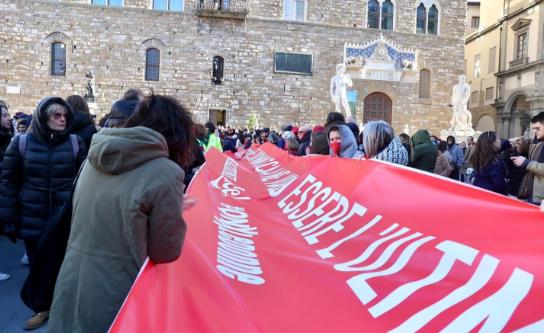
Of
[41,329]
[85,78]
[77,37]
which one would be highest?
[77,37]

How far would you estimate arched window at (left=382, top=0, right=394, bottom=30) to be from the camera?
90.2 ft

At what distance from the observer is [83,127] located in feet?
15.3

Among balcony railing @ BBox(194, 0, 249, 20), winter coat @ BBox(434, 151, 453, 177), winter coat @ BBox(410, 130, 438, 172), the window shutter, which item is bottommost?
winter coat @ BBox(434, 151, 453, 177)

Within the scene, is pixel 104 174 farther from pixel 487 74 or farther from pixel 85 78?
pixel 487 74

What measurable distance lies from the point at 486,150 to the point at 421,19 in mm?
24993

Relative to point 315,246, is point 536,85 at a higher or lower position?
higher

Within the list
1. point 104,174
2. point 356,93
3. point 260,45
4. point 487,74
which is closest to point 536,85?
point 487,74

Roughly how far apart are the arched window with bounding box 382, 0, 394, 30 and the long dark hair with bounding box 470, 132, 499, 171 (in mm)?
23735

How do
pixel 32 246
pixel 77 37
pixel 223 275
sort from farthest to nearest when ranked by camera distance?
pixel 77 37 < pixel 32 246 < pixel 223 275

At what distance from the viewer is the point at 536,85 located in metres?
26.8

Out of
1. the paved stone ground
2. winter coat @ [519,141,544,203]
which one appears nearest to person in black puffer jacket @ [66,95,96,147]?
the paved stone ground

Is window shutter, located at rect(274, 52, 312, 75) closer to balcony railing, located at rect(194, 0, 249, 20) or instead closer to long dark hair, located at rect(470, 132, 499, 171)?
balcony railing, located at rect(194, 0, 249, 20)

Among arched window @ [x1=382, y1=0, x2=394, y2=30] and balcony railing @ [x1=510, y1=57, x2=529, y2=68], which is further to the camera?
balcony railing @ [x1=510, y1=57, x2=529, y2=68]

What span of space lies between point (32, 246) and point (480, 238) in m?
3.43
